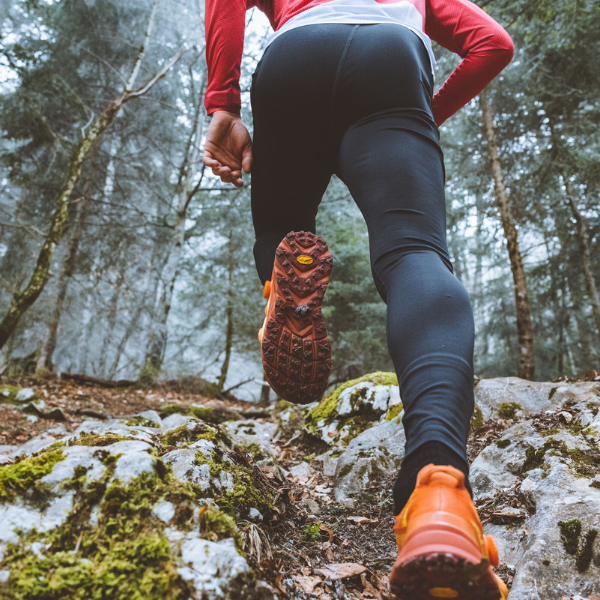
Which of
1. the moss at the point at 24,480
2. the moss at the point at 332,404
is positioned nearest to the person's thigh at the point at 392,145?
the moss at the point at 24,480

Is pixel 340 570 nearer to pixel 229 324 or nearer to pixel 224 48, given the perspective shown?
pixel 224 48

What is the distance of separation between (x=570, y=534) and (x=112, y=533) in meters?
1.33

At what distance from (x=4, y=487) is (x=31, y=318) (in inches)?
398

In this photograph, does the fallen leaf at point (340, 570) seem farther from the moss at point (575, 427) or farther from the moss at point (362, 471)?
the moss at point (575, 427)

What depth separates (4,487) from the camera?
868 millimetres

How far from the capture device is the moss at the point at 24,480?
87 centimetres

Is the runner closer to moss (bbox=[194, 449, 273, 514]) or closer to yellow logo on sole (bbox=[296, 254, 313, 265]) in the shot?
yellow logo on sole (bbox=[296, 254, 313, 265])

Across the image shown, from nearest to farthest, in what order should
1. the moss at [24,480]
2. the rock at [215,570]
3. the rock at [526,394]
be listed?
the rock at [215,570]
the moss at [24,480]
the rock at [526,394]

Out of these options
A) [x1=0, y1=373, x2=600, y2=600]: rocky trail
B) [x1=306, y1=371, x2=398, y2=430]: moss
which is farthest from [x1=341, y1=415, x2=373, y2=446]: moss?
[x1=0, y1=373, x2=600, y2=600]: rocky trail

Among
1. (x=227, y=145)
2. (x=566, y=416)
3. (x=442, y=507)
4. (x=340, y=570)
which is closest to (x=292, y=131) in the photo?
(x=227, y=145)

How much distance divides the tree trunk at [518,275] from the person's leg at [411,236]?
7.14 m

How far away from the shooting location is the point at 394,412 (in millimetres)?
3053

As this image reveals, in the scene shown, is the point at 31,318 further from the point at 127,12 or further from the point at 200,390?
the point at 127,12

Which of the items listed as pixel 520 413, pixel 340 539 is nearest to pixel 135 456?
pixel 340 539
